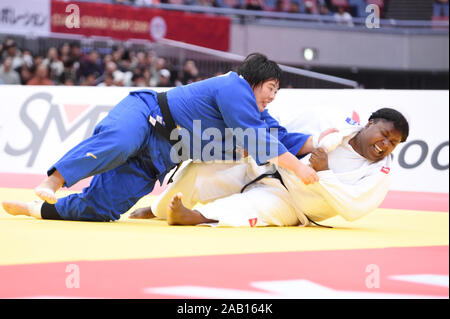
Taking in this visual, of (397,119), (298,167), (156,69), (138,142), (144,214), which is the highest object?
(397,119)

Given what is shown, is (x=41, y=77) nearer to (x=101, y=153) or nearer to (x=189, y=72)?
(x=189, y=72)

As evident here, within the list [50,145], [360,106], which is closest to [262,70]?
[360,106]

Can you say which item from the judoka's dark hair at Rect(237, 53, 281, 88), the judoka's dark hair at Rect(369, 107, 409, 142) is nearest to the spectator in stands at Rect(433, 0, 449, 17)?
the judoka's dark hair at Rect(369, 107, 409, 142)

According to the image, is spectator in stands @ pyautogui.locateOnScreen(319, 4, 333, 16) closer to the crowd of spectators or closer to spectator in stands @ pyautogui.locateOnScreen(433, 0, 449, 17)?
spectator in stands @ pyautogui.locateOnScreen(433, 0, 449, 17)

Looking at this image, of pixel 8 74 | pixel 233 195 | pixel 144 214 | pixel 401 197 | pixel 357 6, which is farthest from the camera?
pixel 357 6

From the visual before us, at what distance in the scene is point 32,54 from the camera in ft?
35.4

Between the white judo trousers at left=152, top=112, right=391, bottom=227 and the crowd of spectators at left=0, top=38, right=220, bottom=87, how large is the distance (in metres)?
5.96

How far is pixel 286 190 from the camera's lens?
4191 millimetres

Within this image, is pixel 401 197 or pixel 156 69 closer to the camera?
pixel 401 197

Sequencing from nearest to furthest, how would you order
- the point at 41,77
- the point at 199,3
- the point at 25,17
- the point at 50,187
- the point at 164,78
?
the point at 50,187
the point at 41,77
the point at 164,78
the point at 25,17
the point at 199,3

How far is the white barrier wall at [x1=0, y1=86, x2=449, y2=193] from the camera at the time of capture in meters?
7.21

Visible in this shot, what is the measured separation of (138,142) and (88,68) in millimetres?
7169

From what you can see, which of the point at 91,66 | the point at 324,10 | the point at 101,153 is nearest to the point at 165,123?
the point at 101,153

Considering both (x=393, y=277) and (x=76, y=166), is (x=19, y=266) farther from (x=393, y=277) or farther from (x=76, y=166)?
(x=393, y=277)
